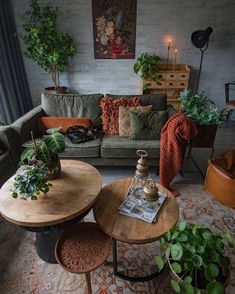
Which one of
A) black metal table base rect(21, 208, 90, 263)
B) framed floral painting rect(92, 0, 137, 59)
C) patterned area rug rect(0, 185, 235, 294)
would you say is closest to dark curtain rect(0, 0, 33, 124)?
framed floral painting rect(92, 0, 137, 59)

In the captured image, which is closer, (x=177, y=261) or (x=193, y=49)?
(x=177, y=261)

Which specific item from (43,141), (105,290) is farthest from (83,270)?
(43,141)

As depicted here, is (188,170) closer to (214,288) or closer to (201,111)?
(201,111)

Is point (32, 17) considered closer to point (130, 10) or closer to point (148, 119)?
point (130, 10)

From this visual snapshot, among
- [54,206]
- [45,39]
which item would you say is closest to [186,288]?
[54,206]

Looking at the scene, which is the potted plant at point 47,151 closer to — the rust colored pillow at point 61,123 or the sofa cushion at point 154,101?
the rust colored pillow at point 61,123

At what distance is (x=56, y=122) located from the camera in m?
2.50

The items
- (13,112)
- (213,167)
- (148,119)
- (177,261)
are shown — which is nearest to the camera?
(177,261)

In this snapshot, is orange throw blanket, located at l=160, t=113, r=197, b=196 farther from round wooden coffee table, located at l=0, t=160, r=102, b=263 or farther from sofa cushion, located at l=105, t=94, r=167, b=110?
round wooden coffee table, located at l=0, t=160, r=102, b=263

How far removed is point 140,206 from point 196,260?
471mm

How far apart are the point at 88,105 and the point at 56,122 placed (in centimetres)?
43

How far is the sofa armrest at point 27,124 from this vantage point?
221cm

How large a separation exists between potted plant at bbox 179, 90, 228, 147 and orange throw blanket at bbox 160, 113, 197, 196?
166 millimetres

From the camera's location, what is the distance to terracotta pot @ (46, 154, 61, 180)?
4.82ft
